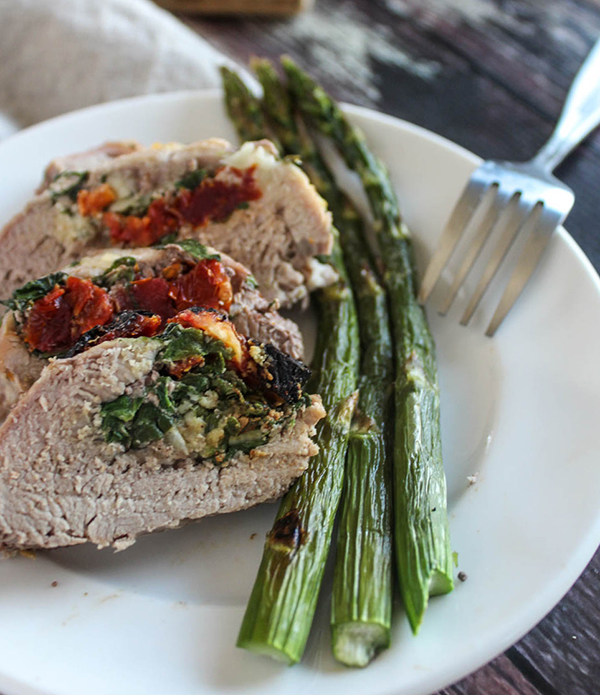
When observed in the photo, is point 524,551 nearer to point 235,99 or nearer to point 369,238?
point 369,238

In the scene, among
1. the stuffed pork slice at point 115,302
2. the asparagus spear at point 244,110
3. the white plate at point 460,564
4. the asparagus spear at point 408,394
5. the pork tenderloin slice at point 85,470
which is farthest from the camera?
the asparagus spear at point 244,110

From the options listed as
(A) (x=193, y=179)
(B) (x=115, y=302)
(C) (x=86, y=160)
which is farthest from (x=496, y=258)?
(C) (x=86, y=160)

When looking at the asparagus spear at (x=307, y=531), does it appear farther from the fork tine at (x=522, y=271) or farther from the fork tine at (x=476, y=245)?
the fork tine at (x=522, y=271)

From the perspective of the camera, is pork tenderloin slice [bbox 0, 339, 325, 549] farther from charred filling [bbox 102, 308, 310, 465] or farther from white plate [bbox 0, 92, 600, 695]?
white plate [bbox 0, 92, 600, 695]

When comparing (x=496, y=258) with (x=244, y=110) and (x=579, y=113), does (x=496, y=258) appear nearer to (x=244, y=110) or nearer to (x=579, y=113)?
(x=579, y=113)

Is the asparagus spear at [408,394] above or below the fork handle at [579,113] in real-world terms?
below

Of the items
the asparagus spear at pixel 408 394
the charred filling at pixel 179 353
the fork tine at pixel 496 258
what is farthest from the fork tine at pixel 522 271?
the charred filling at pixel 179 353

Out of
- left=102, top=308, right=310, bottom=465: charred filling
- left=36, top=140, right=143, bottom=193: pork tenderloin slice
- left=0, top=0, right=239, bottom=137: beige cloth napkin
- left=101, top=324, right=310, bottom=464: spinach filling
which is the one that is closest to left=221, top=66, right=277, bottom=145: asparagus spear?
left=0, top=0, right=239, bottom=137: beige cloth napkin
